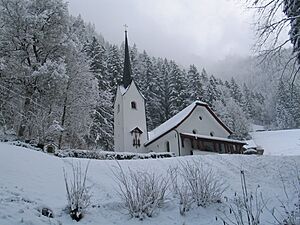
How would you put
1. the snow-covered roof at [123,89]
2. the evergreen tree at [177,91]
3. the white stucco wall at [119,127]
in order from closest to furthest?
1. the white stucco wall at [119,127]
2. the snow-covered roof at [123,89]
3. the evergreen tree at [177,91]

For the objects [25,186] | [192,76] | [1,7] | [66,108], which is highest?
[192,76]

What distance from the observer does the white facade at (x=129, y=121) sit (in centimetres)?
3225

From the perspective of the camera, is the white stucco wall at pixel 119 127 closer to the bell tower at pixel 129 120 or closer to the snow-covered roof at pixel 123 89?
the bell tower at pixel 129 120

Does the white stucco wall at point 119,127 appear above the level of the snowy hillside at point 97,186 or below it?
above

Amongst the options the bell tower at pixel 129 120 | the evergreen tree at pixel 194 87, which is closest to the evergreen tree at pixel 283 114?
the evergreen tree at pixel 194 87

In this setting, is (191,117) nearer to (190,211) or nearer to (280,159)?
(280,159)

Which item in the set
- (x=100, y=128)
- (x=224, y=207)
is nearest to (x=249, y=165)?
(x=224, y=207)

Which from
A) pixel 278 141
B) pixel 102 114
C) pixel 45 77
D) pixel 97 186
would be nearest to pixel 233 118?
pixel 278 141

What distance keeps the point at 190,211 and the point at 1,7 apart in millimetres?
18354

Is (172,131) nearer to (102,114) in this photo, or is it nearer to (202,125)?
(202,125)

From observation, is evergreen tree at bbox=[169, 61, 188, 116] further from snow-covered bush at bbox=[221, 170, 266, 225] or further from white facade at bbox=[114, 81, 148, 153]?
snow-covered bush at bbox=[221, 170, 266, 225]

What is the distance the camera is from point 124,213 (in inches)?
303

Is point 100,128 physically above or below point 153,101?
below

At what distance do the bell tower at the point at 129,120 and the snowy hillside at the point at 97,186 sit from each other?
1526 centimetres
